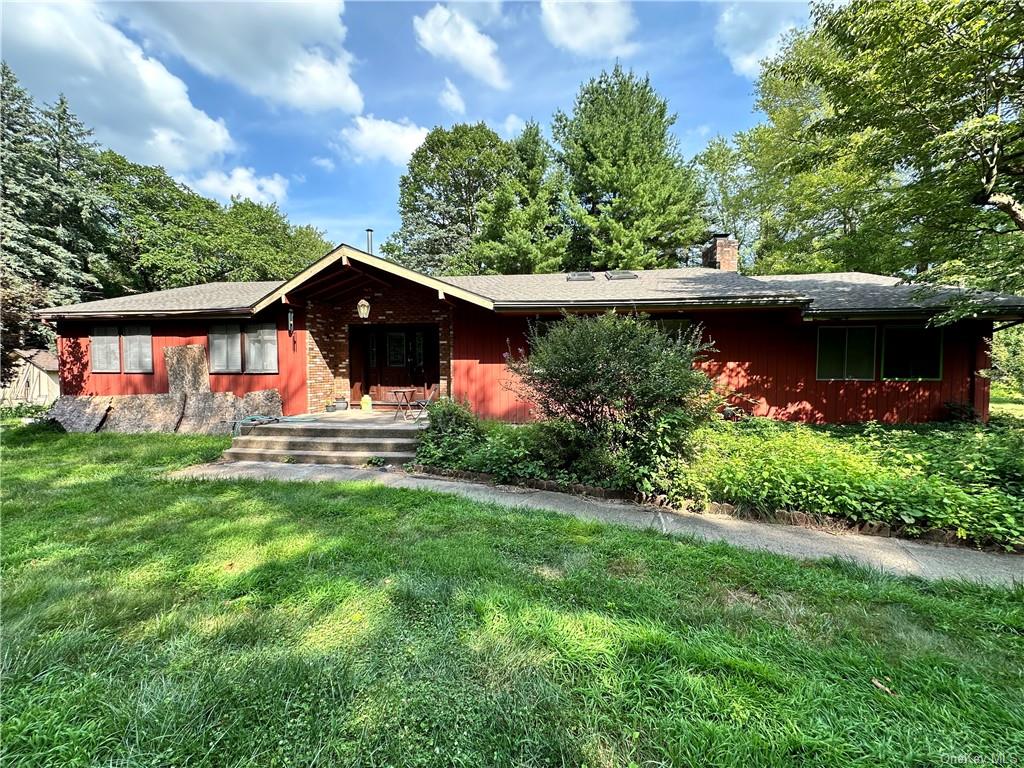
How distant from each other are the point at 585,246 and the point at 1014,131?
15.5 m

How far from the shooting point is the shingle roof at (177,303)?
9469 millimetres

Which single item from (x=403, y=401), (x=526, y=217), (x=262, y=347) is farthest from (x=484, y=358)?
(x=526, y=217)

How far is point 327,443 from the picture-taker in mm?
6938

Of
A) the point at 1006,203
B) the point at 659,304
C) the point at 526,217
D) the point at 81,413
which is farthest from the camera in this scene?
the point at 526,217

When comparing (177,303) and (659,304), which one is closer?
(659,304)

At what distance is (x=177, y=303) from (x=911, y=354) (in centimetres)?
1616

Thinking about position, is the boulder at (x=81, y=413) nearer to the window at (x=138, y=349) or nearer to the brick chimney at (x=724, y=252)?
the window at (x=138, y=349)

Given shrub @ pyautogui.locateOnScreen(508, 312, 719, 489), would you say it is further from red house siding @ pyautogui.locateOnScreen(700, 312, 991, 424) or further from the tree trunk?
the tree trunk

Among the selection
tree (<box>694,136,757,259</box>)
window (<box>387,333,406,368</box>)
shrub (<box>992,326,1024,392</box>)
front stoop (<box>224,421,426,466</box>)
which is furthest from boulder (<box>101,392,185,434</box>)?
tree (<box>694,136,757,259</box>)

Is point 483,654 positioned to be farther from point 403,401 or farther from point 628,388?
point 403,401

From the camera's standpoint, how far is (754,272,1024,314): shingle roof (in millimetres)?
7336

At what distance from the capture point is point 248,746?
1618mm

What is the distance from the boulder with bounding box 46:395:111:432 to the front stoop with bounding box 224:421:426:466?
4.21 metres

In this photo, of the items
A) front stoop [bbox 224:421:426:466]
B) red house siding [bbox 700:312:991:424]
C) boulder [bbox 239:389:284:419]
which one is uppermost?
red house siding [bbox 700:312:991:424]
